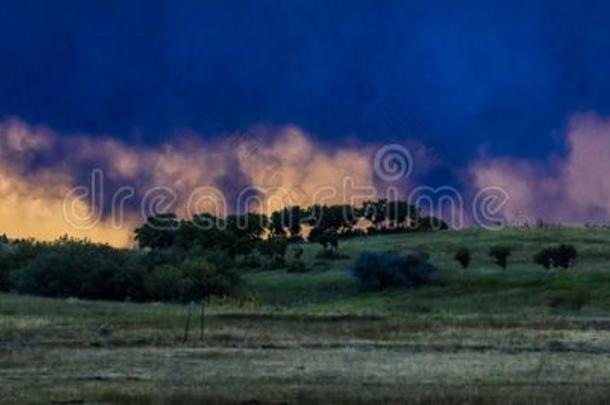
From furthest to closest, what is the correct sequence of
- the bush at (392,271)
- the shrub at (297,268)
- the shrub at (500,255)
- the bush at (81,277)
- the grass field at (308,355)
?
the shrub at (297,268) < the shrub at (500,255) < the bush at (392,271) < the bush at (81,277) < the grass field at (308,355)

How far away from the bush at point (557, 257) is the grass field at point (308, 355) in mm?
28273

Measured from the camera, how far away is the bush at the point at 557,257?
12562 centimetres

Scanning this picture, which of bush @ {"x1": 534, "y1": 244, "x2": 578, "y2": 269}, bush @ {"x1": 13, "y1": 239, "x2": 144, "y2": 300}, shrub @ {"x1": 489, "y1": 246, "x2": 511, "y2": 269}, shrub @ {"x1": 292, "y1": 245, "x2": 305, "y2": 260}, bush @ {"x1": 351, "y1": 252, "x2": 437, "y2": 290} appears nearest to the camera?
bush @ {"x1": 13, "y1": 239, "x2": 144, "y2": 300}

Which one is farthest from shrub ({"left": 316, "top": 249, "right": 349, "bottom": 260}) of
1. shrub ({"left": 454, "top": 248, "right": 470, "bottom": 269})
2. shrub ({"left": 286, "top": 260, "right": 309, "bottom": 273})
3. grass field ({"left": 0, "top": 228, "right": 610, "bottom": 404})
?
grass field ({"left": 0, "top": 228, "right": 610, "bottom": 404})

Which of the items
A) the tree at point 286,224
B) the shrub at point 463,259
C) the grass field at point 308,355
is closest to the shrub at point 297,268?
the shrub at point 463,259

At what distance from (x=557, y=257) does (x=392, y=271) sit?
24471 millimetres

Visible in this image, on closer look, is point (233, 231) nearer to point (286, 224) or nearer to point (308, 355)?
point (286, 224)

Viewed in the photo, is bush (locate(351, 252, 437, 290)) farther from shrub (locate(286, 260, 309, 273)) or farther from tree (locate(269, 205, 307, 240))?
tree (locate(269, 205, 307, 240))

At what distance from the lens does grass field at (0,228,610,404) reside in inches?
1094

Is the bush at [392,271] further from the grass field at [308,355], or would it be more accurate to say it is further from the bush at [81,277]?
the bush at [81,277]

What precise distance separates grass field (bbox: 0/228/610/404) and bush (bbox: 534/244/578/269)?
2827cm

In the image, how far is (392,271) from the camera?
4429 inches

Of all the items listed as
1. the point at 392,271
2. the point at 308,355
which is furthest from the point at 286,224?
the point at 308,355

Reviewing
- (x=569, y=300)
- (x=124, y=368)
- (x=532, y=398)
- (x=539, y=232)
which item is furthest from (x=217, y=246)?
(x=532, y=398)
